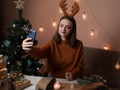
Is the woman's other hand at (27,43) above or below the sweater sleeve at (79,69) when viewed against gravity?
above

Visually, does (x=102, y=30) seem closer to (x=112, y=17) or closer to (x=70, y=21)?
(x=112, y=17)

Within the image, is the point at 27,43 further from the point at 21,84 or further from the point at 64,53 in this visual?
the point at 64,53

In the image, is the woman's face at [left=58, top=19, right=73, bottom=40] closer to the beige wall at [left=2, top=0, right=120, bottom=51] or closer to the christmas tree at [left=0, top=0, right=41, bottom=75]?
the christmas tree at [left=0, top=0, right=41, bottom=75]

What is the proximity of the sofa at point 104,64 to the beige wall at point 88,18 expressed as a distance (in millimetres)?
238

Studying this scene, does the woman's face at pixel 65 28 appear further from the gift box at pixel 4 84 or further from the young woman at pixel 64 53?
the gift box at pixel 4 84

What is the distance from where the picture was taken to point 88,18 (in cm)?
274

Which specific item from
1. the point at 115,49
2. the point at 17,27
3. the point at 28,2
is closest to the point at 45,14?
the point at 28,2

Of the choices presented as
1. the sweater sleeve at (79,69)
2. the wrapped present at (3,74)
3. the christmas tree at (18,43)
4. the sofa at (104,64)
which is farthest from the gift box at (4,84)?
the sofa at (104,64)

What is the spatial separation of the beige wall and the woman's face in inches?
31.9

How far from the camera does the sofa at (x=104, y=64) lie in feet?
8.29

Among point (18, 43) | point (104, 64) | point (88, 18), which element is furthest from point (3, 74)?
point (88, 18)

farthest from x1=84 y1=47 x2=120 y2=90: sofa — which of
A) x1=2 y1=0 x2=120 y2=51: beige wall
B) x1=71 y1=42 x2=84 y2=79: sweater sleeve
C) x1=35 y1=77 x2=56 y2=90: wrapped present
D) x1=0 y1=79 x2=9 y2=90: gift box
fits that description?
x1=0 y1=79 x2=9 y2=90: gift box

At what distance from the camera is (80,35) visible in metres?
2.81

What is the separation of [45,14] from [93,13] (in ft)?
1.76
